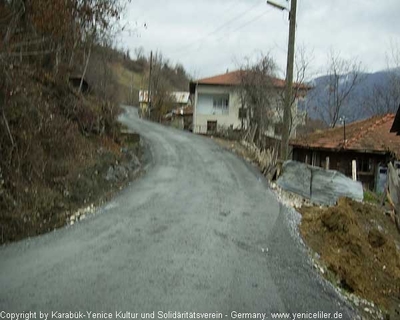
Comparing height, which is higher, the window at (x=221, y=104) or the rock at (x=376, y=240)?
the window at (x=221, y=104)

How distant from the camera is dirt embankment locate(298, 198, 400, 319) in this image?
7.38 metres

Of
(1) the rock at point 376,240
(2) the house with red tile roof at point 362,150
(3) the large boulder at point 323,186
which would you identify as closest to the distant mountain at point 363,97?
(2) the house with red tile roof at point 362,150

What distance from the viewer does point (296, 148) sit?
2856cm

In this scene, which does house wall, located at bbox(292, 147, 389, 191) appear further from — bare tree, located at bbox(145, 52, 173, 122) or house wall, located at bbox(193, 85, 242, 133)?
bare tree, located at bbox(145, 52, 173, 122)

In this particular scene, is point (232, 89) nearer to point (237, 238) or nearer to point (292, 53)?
point (292, 53)

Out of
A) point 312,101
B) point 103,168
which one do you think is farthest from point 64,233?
point 312,101

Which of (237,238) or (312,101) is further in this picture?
(312,101)

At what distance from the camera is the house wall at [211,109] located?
42.2 metres

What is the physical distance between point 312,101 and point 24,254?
130 ft

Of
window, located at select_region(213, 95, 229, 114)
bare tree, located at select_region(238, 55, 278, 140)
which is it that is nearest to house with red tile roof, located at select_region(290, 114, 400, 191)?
bare tree, located at select_region(238, 55, 278, 140)

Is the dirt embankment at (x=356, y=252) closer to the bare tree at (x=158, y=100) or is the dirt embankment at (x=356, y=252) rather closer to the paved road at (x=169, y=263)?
the paved road at (x=169, y=263)

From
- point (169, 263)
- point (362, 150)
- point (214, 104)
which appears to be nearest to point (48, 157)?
point (169, 263)

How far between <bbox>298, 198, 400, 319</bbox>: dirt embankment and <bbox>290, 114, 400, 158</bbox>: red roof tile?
455 inches

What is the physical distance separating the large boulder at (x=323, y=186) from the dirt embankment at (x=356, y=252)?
169 cm
